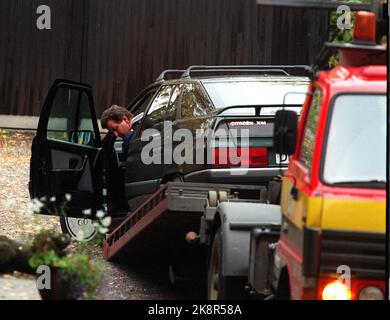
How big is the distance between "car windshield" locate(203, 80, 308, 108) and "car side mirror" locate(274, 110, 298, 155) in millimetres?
3586

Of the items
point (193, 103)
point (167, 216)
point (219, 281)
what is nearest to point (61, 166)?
point (193, 103)

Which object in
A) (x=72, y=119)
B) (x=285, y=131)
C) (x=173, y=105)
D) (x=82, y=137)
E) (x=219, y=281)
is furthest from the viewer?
(x=82, y=137)

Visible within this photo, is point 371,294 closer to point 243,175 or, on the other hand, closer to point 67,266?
point 67,266

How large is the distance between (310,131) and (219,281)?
1592 mm

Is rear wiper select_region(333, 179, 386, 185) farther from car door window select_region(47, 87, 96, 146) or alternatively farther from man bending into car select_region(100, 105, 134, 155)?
car door window select_region(47, 87, 96, 146)

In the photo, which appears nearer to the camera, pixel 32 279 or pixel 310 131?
pixel 310 131

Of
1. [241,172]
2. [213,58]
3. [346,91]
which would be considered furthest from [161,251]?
[213,58]

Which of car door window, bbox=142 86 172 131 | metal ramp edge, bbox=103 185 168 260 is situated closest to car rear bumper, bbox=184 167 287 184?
metal ramp edge, bbox=103 185 168 260

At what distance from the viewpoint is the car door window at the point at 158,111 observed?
39.8ft

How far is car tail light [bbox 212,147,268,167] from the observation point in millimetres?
10328

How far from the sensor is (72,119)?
40.7 feet

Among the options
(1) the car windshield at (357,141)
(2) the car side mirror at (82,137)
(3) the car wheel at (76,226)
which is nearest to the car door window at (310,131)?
(1) the car windshield at (357,141)

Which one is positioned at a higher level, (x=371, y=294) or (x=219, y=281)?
(x=371, y=294)

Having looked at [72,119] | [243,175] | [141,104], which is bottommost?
[243,175]
